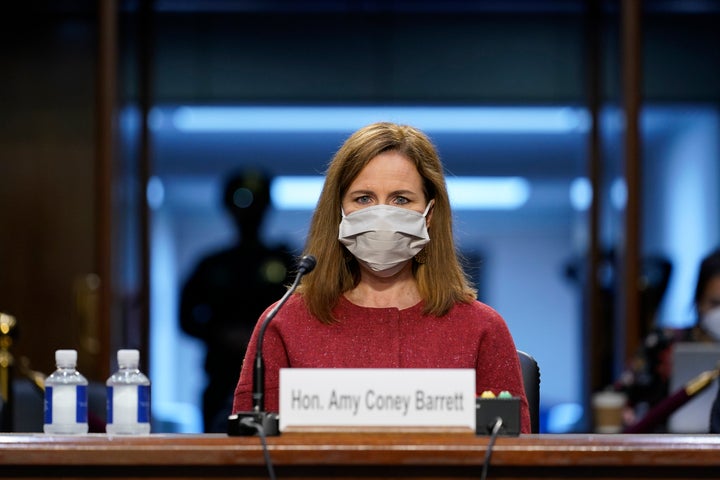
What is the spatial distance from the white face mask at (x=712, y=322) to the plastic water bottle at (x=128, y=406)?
2968 mm

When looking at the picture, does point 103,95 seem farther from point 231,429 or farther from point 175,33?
point 231,429

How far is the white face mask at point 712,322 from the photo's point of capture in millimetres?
4480

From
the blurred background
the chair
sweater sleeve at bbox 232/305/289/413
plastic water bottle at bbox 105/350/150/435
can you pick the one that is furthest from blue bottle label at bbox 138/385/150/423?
the blurred background

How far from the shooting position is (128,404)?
6.38 ft

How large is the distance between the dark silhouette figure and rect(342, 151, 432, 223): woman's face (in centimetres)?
331

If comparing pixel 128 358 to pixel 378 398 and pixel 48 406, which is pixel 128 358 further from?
pixel 378 398

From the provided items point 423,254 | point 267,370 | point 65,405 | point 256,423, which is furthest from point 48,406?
point 423,254

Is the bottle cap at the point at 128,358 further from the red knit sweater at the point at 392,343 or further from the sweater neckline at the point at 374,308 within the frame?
the sweater neckline at the point at 374,308

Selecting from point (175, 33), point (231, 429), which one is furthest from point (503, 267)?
point (231, 429)

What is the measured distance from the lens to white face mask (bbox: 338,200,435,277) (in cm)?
238

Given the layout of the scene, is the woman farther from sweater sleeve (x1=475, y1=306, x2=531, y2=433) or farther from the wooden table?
the wooden table

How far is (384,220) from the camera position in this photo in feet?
7.79

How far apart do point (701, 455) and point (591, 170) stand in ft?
14.6

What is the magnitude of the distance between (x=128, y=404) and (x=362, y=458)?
0.45 m
